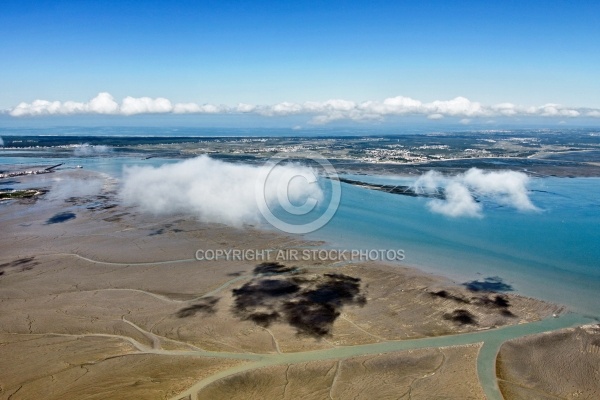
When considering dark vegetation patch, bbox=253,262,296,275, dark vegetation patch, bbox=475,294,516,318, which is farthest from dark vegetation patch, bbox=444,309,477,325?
dark vegetation patch, bbox=253,262,296,275

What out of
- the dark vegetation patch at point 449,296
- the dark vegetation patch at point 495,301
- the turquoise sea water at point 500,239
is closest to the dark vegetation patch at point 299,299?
the dark vegetation patch at point 449,296

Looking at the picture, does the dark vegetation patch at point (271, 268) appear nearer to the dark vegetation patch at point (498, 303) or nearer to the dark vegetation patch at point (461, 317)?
the dark vegetation patch at point (461, 317)

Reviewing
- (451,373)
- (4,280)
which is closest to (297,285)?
(451,373)

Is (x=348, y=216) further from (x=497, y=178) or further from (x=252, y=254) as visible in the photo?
(x=497, y=178)

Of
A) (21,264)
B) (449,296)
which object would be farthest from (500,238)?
(21,264)

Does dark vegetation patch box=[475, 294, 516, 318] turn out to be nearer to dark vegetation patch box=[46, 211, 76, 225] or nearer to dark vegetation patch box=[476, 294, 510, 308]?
dark vegetation patch box=[476, 294, 510, 308]

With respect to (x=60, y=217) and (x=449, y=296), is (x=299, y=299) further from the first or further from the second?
(x=60, y=217)
